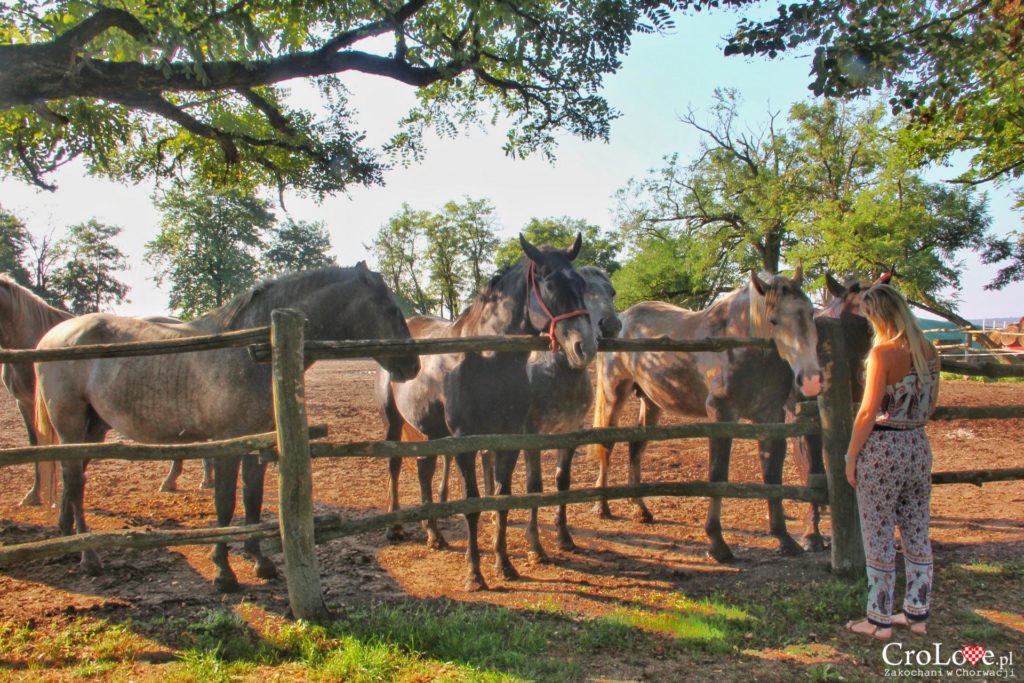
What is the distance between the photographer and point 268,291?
15.9 feet

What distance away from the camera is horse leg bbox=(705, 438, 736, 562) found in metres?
5.12

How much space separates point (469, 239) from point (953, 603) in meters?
48.4

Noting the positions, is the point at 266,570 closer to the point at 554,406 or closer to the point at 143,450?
the point at 143,450

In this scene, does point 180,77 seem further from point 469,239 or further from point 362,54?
point 469,239

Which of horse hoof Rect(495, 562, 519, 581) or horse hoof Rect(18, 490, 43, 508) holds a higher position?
horse hoof Rect(18, 490, 43, 508)

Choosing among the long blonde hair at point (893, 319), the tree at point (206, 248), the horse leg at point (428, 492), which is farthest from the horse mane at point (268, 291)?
the tree at point (206, 248)

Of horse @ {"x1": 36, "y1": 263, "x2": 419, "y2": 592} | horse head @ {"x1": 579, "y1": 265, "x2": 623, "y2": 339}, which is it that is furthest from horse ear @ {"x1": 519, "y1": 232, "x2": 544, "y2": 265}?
horse @ {"x1": 36, "y1": 263, "x2": 419, "y2": 592}

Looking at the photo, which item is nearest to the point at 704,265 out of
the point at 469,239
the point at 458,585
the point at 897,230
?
the point at 897,230

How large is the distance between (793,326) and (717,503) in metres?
1.57

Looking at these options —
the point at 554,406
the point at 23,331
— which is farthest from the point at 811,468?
the point at 23,331

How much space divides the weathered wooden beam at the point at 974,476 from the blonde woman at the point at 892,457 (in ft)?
A: 4.08

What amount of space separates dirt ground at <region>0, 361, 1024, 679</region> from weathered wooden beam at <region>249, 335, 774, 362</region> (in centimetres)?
165

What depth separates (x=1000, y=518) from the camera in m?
6.03

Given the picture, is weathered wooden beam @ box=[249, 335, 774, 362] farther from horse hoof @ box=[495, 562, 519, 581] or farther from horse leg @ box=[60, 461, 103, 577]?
horse leg @ box=[60, 461, 103, 577]
